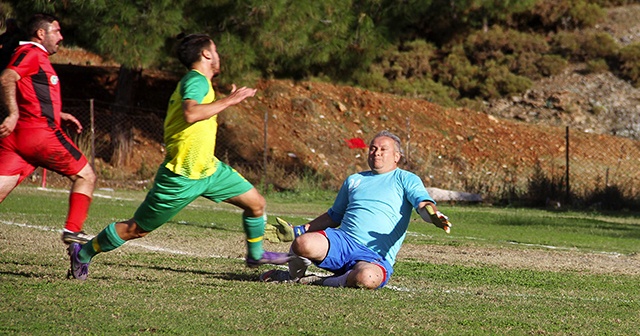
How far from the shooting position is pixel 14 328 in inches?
214

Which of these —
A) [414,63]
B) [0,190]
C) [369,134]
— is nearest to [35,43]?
[0,190]

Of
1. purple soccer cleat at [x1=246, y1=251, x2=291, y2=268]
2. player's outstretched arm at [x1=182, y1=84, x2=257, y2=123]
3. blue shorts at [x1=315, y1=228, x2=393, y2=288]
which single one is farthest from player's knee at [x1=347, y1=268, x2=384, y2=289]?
player's outstretched arm at [x1=182, y1=84, x2=257, y2=123]

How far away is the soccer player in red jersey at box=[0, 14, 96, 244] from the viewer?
26.4ft

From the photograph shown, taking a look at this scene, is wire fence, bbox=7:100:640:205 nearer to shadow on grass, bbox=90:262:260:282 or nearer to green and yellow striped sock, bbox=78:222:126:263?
shadow on grass, bbox=90:262:260:282

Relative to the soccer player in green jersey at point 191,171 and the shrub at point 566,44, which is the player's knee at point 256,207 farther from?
the shrub at point 566,44

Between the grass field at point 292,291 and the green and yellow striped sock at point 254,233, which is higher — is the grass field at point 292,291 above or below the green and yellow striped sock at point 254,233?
below

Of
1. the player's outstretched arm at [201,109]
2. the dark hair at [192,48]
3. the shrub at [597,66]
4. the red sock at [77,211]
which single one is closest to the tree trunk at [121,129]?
the red sock at [77,211]

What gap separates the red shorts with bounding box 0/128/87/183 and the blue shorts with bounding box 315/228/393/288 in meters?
2.15

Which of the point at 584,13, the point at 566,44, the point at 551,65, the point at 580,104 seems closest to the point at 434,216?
the point at 580,104

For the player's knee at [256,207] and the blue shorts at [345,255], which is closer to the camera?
the player's knee at [256,207]

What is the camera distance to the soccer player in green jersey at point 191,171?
702 centimetres

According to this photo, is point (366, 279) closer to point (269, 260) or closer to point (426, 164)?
point (269, 260)

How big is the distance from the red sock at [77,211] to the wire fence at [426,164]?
15.7 metres

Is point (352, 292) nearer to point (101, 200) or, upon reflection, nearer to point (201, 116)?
point (201, 116)
